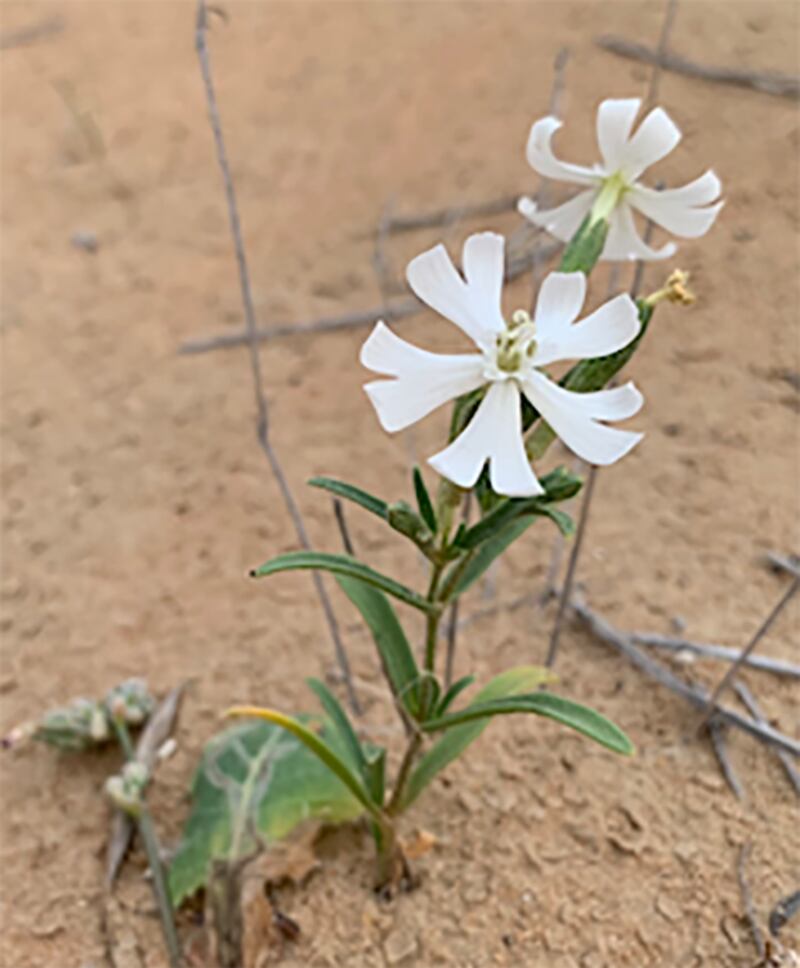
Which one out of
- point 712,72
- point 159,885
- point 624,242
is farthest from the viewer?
point 712,72

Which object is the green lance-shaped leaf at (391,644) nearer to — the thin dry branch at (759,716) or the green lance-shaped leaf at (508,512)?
the green lance-shaped leaf at (508,512)

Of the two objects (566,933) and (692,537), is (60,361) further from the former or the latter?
(566,933)

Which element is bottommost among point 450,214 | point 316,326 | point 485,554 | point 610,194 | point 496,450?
point 316,326

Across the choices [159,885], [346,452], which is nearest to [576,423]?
[159,885]

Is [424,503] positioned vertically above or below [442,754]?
above

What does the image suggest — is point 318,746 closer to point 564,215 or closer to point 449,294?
point 449,294

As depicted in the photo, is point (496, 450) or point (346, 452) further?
point (346, 452)

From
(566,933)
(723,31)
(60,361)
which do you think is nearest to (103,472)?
(60,361)

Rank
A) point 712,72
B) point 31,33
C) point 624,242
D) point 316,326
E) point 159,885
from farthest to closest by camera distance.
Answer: point 31,33 < point 712,72 < point 316,326 < point 159,885 < point 624,242
